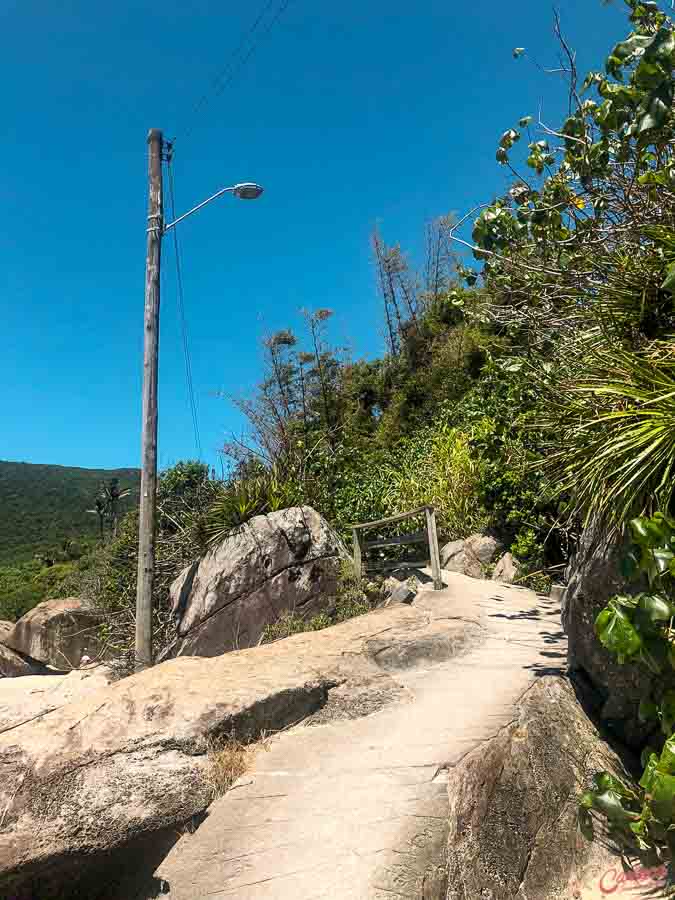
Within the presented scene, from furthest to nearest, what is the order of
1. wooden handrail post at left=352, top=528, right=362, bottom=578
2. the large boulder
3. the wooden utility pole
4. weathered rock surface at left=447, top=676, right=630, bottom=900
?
wooden handrail post at left=352, top=528, right=362, bottom=578
the large boulder
the wooden utility pole
weathered rock surface at left=447, top=676, right=630, bottom=900

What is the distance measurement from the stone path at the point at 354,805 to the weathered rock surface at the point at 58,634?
952 cm

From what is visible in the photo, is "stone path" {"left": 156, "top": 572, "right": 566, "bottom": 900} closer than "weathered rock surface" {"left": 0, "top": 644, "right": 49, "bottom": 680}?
Yes

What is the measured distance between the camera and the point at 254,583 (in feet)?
29.2

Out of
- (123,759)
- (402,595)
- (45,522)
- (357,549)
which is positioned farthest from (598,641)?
(45,522)

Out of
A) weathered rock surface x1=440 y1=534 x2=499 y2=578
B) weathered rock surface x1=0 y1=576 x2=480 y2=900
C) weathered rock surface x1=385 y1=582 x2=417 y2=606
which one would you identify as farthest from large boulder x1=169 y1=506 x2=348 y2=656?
weathered rock surface x1=0 y1=576 x2=480 y2=900

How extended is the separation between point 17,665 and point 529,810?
50.4 ft

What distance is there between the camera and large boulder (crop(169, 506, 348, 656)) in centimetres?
866

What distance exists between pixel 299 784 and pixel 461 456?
340 inches

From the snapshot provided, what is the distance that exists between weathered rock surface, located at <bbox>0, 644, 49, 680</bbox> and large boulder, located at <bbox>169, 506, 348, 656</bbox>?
8.08m

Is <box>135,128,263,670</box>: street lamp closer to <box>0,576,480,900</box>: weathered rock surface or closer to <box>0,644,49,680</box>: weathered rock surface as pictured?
<box>0,576,480,900</box>: weathered rock surface

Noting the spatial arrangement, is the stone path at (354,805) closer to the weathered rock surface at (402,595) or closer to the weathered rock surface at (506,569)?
the weathered rock surface at (402,595)

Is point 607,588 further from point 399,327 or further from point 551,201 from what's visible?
point 399,327

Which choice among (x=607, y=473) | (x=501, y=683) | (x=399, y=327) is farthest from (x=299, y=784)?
(x=399, y=327)

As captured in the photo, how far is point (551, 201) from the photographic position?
4.28 metres
